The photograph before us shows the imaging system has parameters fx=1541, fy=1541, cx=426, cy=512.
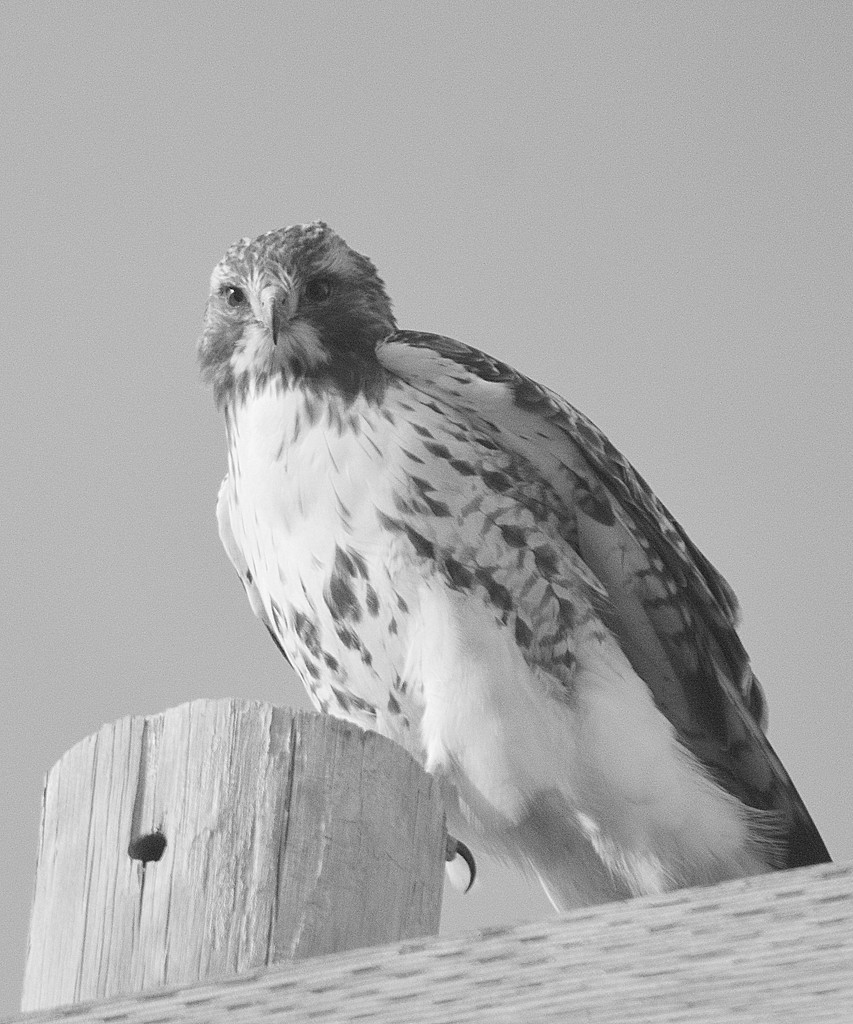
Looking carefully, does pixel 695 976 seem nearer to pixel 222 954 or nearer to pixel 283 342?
pixel 222 954

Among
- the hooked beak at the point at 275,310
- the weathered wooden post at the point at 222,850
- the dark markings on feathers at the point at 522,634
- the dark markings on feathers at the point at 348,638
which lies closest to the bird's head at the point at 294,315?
the hooked beak at the point at 275,310

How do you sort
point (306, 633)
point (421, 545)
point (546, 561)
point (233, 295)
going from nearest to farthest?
1. point (421, 545)
2. point (546, 561)
3. point (306, 633)
4. point (233, 295)

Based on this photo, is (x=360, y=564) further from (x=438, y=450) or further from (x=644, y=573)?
(x=644, y=573)

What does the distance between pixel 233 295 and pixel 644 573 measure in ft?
3.53

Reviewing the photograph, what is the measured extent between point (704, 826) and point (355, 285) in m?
1.38

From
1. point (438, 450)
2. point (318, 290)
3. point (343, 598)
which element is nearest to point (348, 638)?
point (343, 598)

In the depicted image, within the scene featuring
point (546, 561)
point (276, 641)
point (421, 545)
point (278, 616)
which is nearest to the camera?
point (421, 545)

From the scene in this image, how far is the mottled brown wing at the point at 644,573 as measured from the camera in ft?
10.2

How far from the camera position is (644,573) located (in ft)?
10.5

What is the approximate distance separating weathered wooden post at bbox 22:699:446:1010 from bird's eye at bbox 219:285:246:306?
6.28 ft

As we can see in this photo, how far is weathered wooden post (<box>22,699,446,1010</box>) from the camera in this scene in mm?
1398

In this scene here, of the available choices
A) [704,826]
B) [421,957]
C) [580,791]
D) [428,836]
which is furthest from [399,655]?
[421,957]

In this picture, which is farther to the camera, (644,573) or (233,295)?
(233,295)

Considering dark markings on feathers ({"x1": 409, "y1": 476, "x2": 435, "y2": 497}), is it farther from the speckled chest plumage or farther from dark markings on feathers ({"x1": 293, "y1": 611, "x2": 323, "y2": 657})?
dark markings on feathers ({"x1": 293, "y1": 611, "x2": 323, "y2": 657})
